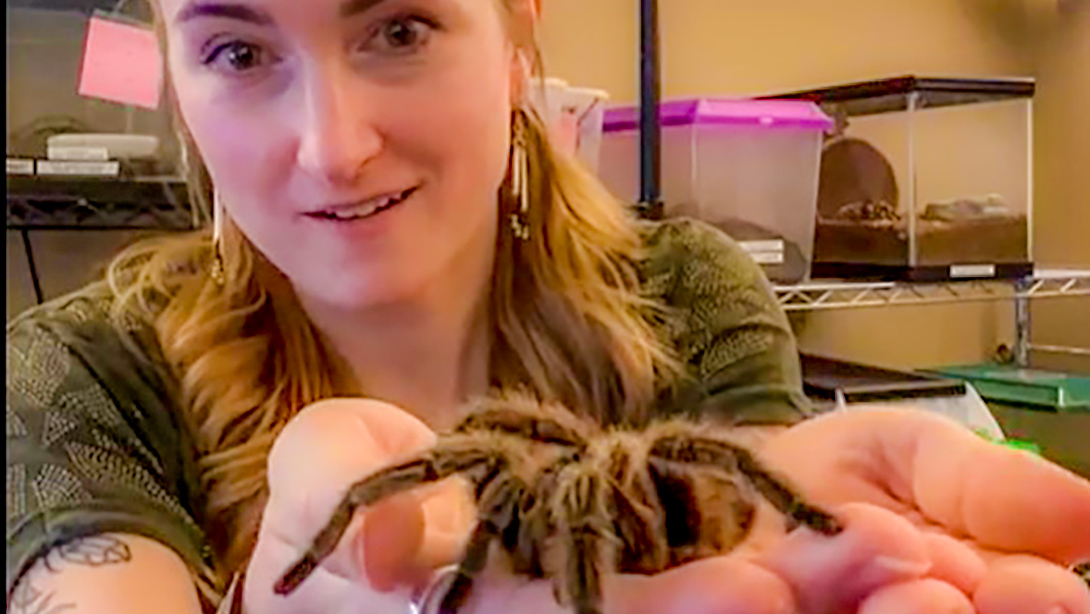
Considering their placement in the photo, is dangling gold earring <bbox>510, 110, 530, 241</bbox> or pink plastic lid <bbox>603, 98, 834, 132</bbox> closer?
dangling gold earring <bbox>510, 110, 530, 241</bbox>

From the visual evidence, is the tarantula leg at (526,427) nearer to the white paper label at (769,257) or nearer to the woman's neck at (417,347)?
the woman's neck at (417,347)

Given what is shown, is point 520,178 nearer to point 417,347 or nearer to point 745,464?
point 417,347

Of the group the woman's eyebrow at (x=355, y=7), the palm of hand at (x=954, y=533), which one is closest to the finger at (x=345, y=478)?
the palm of hand at (x=954, y=533)

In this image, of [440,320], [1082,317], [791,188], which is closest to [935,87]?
[791,188]

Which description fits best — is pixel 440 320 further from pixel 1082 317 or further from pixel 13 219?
pixel 1082 317

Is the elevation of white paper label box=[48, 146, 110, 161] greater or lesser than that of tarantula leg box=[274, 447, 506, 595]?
greater

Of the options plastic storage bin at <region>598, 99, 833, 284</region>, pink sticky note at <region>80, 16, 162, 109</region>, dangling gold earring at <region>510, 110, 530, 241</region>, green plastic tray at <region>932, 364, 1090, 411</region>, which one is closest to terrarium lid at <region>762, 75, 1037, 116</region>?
plastic storage bin at <region>598, 99, 833, 284</region>

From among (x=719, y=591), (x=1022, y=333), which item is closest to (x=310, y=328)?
(x=719, y=591)

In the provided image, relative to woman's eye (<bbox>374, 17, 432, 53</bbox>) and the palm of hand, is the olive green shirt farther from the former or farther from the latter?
the palm of hand
